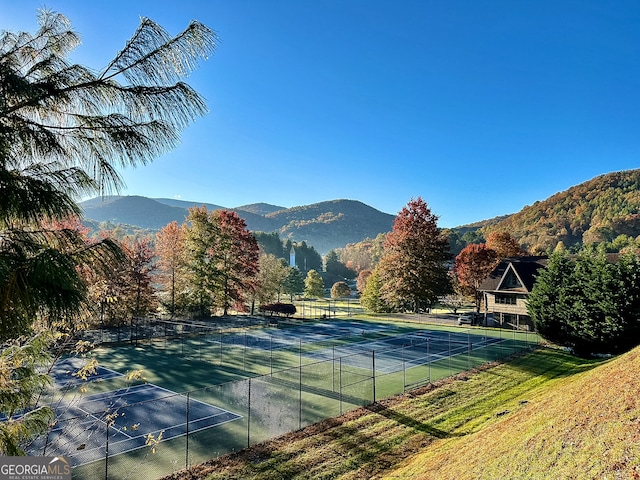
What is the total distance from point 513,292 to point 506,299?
4.50ft

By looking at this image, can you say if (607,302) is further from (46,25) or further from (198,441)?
(46,25)

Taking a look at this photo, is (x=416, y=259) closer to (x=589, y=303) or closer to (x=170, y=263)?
(x=589, y=303)

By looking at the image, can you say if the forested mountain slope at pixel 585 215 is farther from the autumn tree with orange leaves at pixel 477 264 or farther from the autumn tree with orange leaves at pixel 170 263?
the autumn tree with orange leaves at pixel 170 263

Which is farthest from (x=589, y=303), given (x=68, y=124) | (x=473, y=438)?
(x=68, y=124)

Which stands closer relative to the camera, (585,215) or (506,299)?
(506,299)

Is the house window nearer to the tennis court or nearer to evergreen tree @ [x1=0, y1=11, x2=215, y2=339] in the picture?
the tennis court

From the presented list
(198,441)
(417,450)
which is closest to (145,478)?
(198,441)

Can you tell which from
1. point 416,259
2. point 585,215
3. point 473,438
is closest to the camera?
point 473,438

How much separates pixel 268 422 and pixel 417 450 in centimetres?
582

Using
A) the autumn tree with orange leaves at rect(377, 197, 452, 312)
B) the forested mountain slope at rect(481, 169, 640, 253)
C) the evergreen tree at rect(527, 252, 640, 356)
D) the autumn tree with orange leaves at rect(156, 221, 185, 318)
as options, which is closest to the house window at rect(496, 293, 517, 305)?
the autumn tree with orange leaves at rect(377, 197, 452, 312)

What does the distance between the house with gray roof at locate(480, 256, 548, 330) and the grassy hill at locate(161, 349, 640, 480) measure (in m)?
20.9

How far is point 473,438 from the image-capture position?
1227cm

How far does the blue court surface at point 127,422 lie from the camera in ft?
44.2

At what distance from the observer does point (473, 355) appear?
27.1 m
